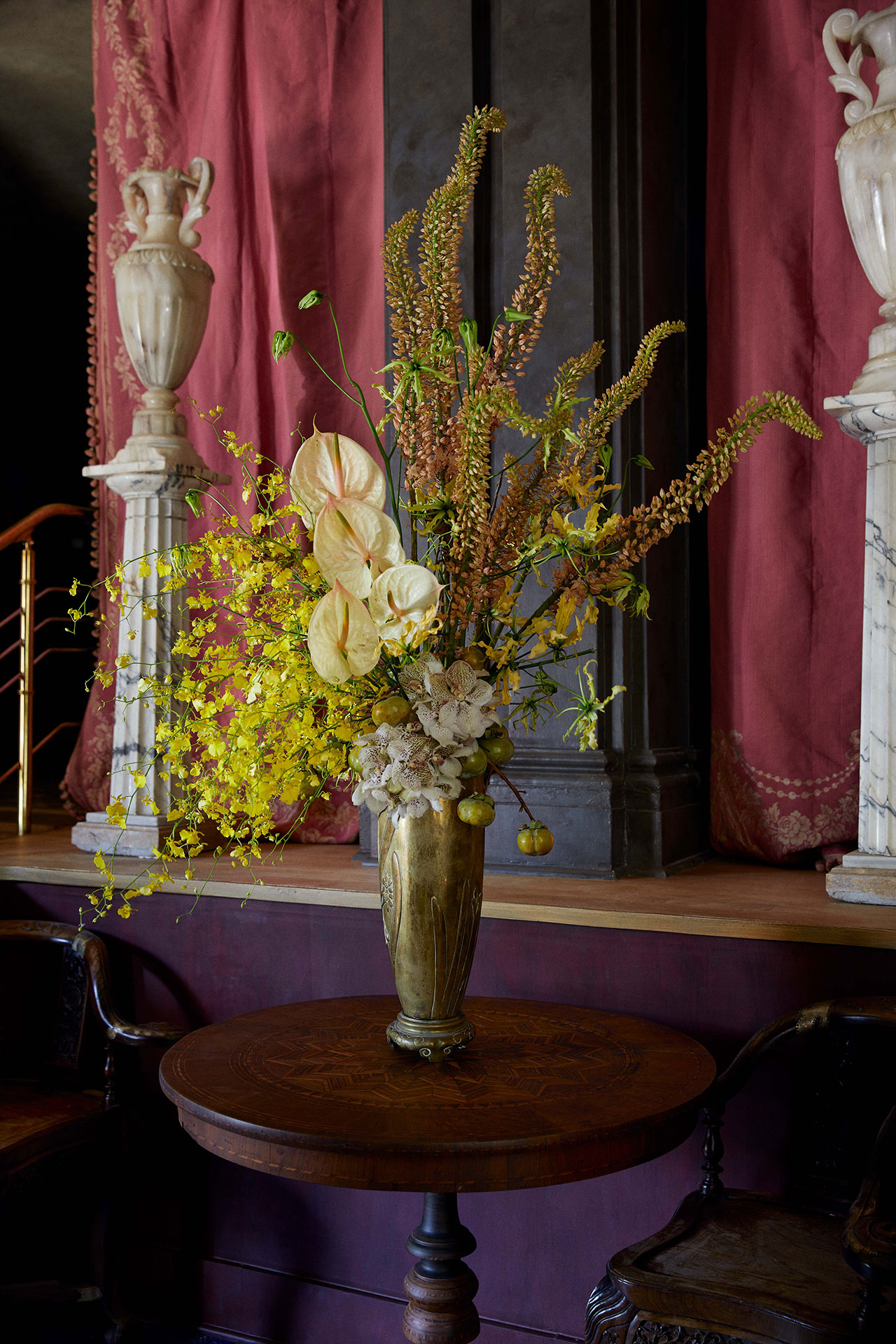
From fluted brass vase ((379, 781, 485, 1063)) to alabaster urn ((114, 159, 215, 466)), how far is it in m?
1.69

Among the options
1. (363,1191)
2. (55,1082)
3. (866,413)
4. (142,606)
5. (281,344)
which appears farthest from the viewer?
(142,606)

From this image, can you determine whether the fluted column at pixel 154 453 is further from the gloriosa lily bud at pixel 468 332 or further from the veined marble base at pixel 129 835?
the gloriosa lily bud at pixel 468 332

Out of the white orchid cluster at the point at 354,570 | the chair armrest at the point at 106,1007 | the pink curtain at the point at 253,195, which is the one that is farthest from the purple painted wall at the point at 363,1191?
the white orchid cluster at the point at 354,570

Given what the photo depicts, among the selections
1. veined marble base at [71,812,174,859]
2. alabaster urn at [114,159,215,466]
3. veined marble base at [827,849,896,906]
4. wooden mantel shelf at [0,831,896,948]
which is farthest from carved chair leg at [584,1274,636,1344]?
alabaster urn at [114,159,215,466]

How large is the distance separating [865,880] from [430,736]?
3.77 ft

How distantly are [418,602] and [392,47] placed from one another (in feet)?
6.85

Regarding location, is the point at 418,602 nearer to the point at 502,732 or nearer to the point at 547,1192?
the point at 502,732

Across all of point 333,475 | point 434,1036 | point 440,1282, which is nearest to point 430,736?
point 333,475

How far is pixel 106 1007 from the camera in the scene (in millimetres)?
2508

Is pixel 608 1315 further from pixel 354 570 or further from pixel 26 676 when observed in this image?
pixel 26 676

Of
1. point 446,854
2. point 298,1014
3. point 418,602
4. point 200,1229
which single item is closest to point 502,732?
point 446,854

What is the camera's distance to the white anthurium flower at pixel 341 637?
131 cm

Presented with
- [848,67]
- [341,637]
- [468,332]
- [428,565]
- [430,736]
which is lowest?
[430,736]

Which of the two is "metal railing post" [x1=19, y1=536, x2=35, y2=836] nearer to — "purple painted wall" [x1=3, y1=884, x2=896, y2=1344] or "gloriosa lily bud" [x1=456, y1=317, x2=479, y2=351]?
"purple painted wall" [x1=3, y1=884, x2=896, y2=1344]
